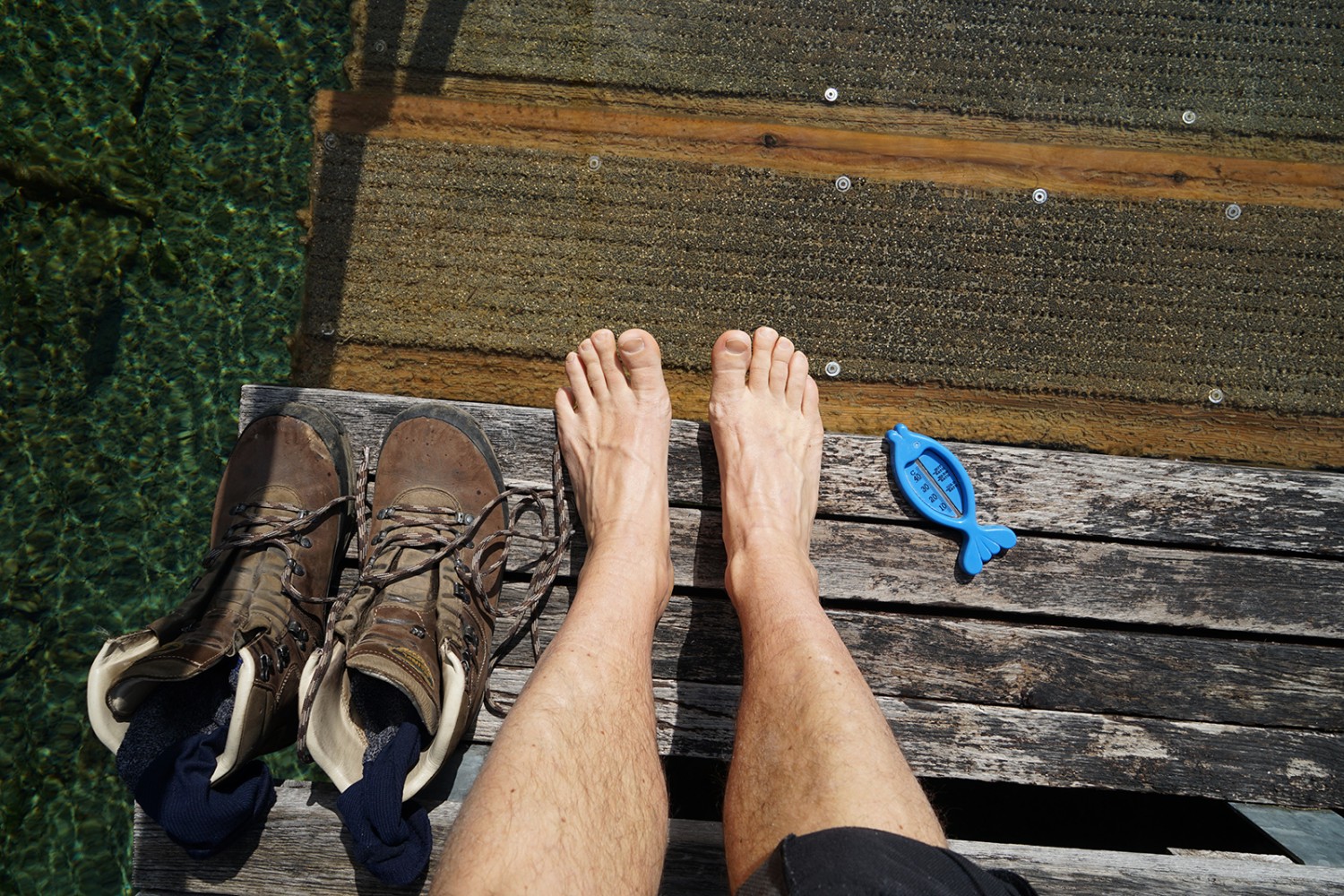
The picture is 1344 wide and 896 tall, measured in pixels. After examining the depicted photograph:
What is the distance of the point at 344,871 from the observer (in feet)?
4.14

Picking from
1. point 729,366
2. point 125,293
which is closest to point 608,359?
point 729,366

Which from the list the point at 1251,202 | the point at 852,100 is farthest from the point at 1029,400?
the point at 852,100

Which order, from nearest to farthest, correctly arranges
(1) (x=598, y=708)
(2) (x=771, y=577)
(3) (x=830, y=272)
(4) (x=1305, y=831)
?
1. (1) (x=598, y=708)
2. (2) (x=771, y=577)
3. (4) (x=1305, y=831)
4. (3) (x=830, y=272)

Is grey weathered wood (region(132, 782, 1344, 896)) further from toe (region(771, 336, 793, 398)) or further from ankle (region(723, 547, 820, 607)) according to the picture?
toe (region(771, 336, 793, 398))

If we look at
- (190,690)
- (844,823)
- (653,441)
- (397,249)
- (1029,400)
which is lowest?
(190,690)

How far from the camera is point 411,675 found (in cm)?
116

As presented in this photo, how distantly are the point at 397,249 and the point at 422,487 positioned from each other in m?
0.69

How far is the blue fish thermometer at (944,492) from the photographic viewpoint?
4.64 feet

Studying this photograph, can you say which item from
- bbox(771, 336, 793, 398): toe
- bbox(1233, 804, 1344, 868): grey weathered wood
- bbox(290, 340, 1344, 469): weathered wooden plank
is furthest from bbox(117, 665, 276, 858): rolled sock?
bbox(1233, 804, 1344, 868): grey weathered wood

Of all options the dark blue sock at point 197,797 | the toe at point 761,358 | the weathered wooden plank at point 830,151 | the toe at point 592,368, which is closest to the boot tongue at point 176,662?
the dark blue sock at point 197,797

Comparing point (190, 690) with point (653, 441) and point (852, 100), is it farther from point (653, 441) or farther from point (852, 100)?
point (852, 100)

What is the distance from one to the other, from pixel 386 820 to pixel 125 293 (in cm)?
154

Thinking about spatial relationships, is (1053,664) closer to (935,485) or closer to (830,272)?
(935,485)

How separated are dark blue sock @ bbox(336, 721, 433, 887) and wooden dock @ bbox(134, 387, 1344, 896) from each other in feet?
0.64
